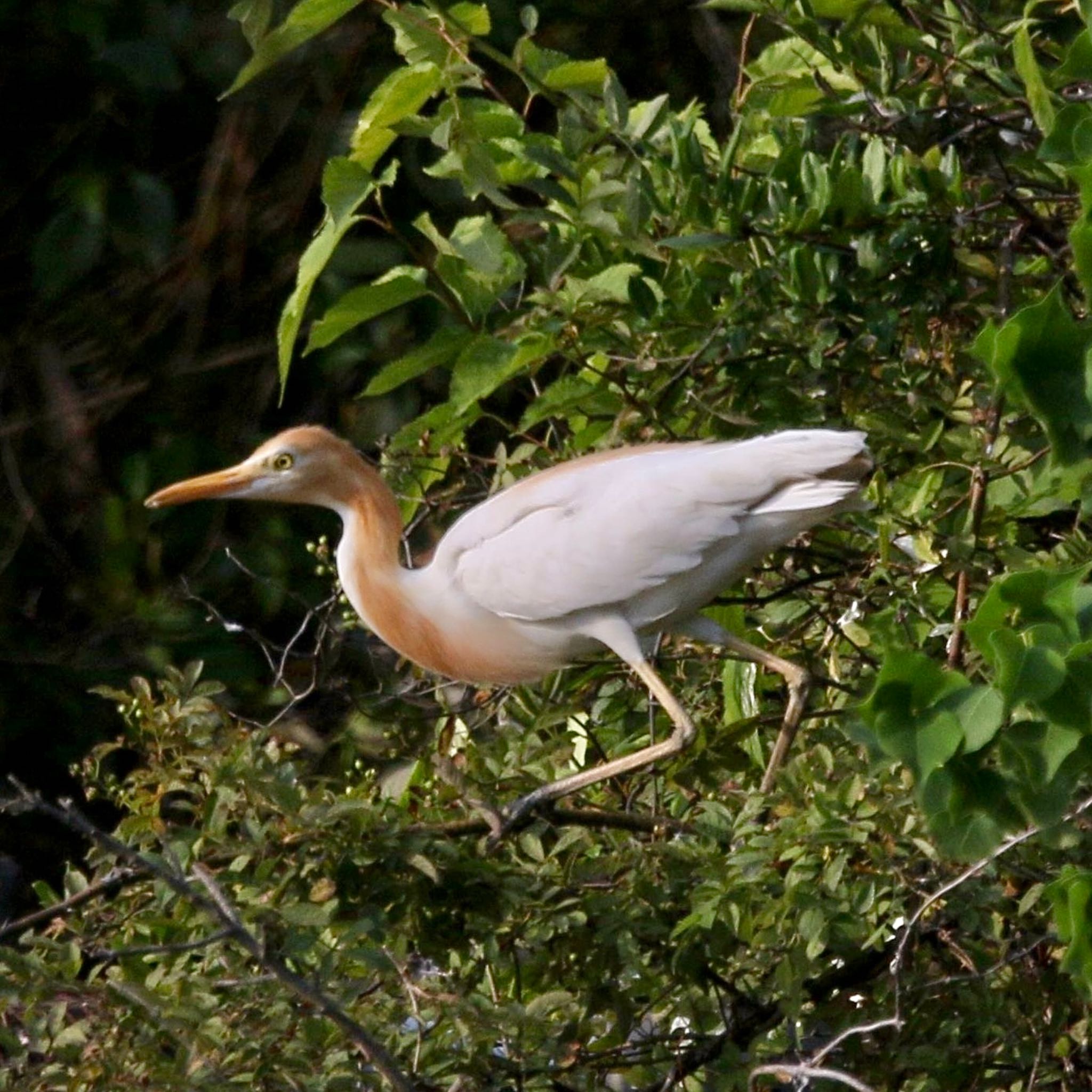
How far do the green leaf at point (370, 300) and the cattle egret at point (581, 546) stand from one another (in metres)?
0.26

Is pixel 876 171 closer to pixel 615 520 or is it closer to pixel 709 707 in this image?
pixel 615 520

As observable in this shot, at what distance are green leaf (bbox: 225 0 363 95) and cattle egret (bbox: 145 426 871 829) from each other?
0.55 meters

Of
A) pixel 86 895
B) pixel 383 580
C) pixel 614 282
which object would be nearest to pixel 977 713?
pixel 86 895

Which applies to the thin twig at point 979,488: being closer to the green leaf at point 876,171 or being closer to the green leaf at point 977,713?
the green leaf at point 876,171

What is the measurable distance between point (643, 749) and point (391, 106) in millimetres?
760

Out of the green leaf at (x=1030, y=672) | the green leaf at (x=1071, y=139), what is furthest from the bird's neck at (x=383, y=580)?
the green leaf at (x=1030, y=672)

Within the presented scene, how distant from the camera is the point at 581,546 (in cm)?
238

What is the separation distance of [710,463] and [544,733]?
40cm

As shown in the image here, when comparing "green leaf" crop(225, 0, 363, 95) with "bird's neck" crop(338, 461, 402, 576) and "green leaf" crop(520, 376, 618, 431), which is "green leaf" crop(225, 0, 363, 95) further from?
"bird's neck" crop(338, 461, 402, 576)

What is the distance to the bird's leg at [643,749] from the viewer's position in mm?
2203

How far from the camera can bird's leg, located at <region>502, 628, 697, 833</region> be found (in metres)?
2.20

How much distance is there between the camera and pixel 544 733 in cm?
246

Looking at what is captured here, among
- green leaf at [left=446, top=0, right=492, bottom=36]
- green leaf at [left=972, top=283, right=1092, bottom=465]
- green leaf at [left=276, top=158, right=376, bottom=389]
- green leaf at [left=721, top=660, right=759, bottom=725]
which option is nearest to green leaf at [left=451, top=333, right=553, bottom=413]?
green leaf at [left=276, top=158, right=376, bottom=389]

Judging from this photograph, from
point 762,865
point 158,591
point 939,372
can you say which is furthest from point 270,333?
point 762,865
